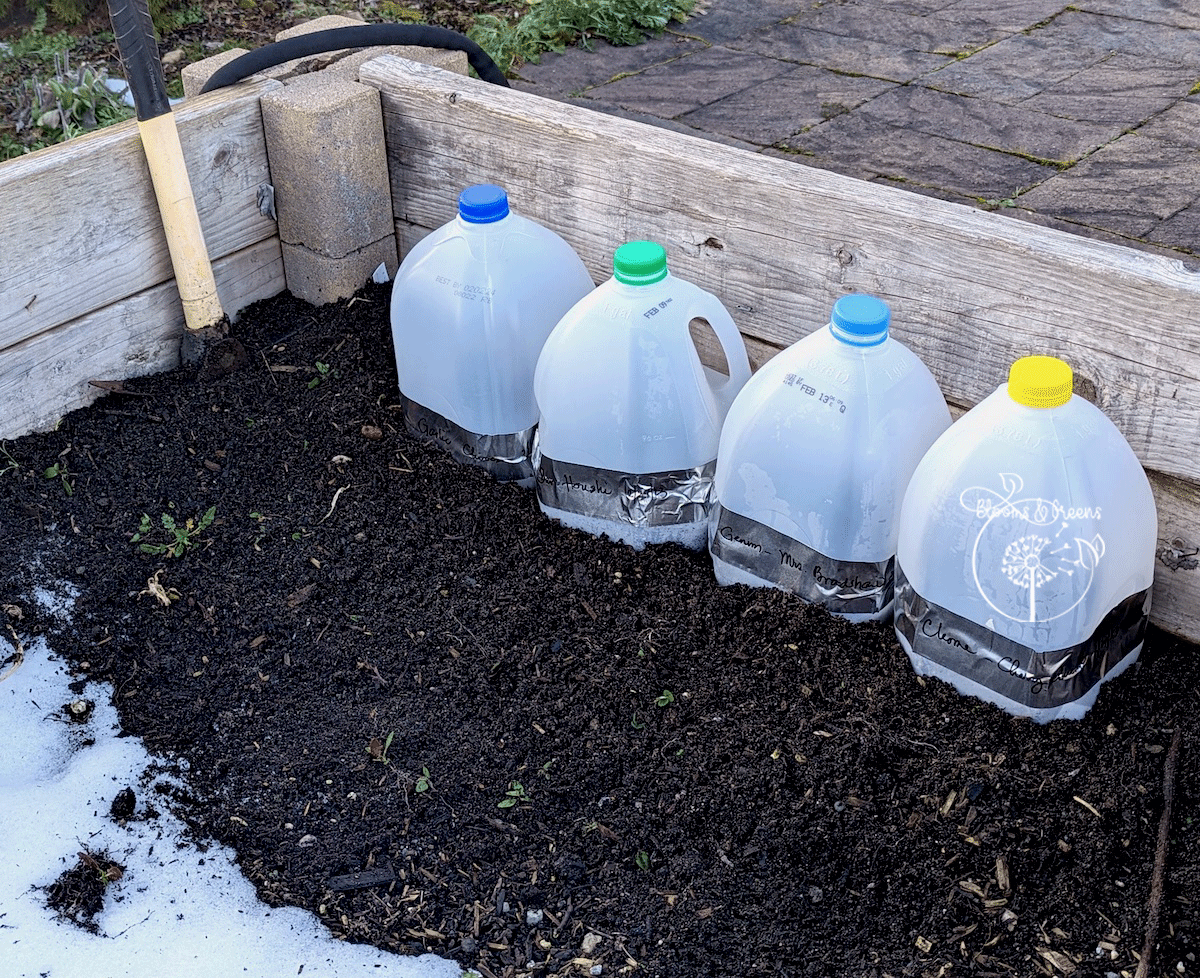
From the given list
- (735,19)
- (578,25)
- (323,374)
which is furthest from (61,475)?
(735,19)

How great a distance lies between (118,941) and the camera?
1.71m

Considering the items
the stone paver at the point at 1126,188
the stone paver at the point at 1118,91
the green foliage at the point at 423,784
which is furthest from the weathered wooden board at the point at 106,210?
the stone paver at the point at 1118,91

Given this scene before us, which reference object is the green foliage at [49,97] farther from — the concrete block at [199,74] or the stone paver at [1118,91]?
the stone paver at [1118,91]

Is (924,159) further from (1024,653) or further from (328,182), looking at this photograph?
(1024,653)

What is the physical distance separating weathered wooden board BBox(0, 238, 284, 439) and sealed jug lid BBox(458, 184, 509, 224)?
2.39 feet

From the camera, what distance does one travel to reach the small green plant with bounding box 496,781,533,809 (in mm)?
1859

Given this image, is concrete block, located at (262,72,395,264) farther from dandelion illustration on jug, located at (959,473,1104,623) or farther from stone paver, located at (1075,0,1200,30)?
stone paver, located at (1075,0,1200,30)

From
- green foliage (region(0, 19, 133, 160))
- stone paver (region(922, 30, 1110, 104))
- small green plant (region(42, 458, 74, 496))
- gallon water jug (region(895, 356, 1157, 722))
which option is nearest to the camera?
gallon water jug (region(895, 356, 1157, 722))

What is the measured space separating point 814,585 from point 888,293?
55 centimetres

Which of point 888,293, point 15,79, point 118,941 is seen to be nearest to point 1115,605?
point 888,293

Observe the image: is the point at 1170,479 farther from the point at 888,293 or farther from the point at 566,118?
the point at 566,118

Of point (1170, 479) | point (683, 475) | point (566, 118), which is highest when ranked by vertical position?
point (566, 118)

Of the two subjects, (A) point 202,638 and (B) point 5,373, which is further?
(B) point 5,373

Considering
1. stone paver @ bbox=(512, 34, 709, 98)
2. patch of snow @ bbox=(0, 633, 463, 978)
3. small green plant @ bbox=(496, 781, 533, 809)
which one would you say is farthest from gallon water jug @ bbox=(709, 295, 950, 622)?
stone paver @ bbox=(512, 34, 709, 98)
